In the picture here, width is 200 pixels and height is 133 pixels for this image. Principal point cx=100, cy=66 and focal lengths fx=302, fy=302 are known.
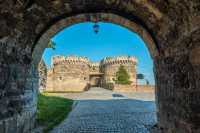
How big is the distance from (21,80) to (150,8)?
297 cm

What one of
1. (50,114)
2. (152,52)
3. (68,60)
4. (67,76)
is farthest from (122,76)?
(152,52)

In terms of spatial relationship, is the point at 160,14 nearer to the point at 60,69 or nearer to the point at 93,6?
the point at 93,6

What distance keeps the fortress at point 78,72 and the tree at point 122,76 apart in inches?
38.6

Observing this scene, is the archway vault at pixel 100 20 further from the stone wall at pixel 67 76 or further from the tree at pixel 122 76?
the stone wall at pixel 67 76

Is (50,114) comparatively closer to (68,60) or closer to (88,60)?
(68,60)

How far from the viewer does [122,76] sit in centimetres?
4175

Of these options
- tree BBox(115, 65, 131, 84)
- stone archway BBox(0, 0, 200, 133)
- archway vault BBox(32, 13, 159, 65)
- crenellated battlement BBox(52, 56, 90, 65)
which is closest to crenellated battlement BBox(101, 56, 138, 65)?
tree BBox(115, 65, 131, 84)

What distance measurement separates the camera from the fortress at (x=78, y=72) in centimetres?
4197

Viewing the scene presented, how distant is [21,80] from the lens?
20.5 feet

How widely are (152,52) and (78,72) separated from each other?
36.0 metres

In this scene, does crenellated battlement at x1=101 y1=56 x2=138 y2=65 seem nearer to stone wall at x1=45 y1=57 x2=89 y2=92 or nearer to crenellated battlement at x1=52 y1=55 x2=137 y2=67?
crenellated battlement at x1=52 y1=55 x2=137 y2=67

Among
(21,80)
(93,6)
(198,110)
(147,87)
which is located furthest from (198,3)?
(147,87)

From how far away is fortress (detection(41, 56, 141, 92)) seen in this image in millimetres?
41969

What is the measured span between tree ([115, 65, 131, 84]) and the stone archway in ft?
113
